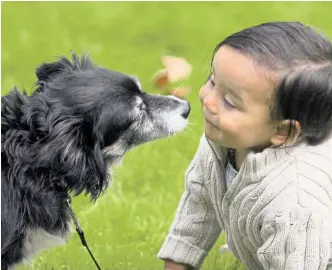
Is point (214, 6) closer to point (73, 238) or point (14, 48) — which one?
point (14, 48)

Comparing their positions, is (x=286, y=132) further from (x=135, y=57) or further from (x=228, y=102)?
(x=135, y=57)

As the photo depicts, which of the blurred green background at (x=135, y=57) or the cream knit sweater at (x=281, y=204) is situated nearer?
the cream knit sweater at (x=281, y=204)

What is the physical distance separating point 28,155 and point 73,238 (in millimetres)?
1038

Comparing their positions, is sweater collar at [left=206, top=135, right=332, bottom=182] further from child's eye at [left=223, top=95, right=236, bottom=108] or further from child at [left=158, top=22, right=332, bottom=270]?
child's eye at [left=223, top=95, right=236, bottom=108]

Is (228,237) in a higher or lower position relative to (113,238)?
higher

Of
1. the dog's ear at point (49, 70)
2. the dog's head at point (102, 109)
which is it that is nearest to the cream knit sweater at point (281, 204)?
the dog's head at point (102, 109)

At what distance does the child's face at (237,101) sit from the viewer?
8.75 ft

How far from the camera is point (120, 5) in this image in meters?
7.55

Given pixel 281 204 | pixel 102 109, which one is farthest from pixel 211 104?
pixel 102 109

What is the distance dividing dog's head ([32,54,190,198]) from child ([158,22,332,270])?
20.5 inches

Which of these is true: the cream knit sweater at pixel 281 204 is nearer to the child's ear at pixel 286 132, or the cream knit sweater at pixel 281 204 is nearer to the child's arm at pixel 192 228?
the child's ear at pixel 286 132

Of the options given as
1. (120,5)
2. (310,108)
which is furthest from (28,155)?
(120,5)

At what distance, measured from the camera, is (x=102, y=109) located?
3127mm

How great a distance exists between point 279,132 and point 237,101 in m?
0.20
